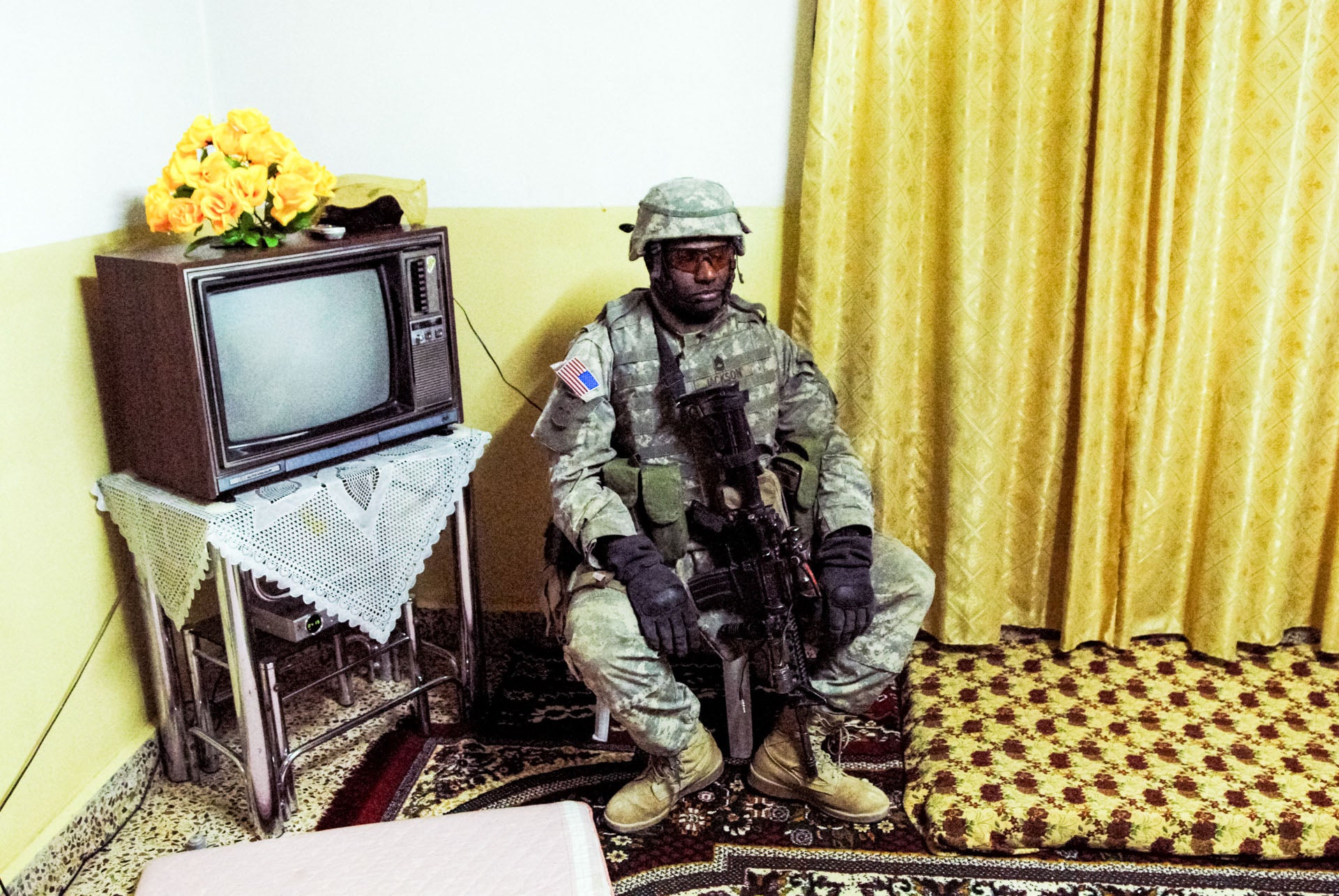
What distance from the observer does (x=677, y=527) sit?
2.15 metres

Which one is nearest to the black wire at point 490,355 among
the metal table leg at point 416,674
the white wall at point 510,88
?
the white wall at point 510,88

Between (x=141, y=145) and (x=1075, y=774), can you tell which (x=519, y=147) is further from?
(x=1075, y=774)

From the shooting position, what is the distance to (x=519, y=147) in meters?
2.54

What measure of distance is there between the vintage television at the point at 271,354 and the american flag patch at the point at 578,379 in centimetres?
28

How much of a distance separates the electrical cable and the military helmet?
1312 millimetres

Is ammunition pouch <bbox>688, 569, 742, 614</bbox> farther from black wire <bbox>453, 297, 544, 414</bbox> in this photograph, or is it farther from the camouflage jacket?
black wire <bbox>453, 297, 544, 414</bbox>

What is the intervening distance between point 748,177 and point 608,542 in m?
0.99

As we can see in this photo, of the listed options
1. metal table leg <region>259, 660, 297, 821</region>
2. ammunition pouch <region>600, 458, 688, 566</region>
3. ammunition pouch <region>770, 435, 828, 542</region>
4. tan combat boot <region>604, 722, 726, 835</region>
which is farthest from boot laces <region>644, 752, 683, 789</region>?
metal table leg <region>259, 660, 297, 821</region>

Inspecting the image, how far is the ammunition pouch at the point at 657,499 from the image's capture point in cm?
211

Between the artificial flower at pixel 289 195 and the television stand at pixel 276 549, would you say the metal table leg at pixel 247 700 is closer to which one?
the television stand at pixel 276 549

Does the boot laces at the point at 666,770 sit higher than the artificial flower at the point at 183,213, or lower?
lower

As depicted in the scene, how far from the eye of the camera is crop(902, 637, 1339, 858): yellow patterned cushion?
2025 mm

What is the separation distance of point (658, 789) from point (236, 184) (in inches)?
55.6

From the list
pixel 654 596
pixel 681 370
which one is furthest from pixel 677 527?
pixel 681 370
